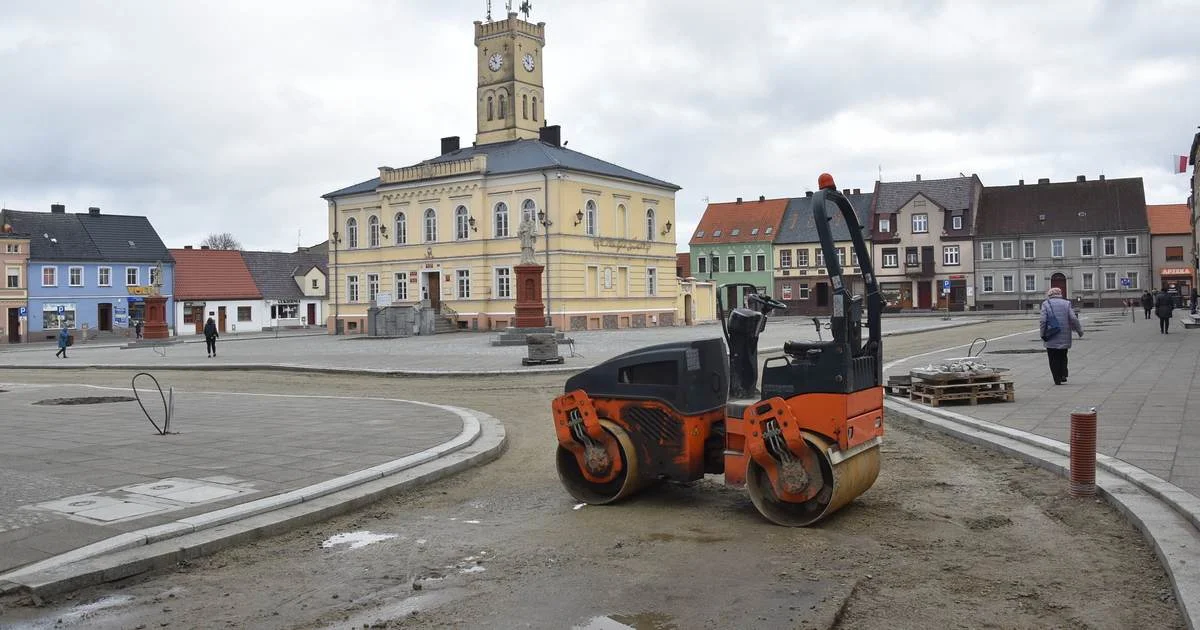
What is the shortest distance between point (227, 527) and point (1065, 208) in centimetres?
8213

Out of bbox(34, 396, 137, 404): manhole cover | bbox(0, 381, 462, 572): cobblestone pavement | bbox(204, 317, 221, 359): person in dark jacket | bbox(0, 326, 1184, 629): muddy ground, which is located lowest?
bbox(0, 326, 1184, 629): muddy ground

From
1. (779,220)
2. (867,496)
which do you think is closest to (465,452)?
(867,496)

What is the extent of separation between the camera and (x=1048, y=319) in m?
15.7

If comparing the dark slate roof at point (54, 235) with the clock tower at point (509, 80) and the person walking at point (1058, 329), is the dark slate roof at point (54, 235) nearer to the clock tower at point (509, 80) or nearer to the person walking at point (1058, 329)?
the clock tower at point (509, 80)

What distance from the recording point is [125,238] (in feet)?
240

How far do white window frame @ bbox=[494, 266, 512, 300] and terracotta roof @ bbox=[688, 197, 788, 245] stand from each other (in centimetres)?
3572

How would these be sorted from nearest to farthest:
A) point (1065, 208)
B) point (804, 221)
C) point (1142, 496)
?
1. point (1142, 496)
2. point (1065, 208)
3. point (804, 221)

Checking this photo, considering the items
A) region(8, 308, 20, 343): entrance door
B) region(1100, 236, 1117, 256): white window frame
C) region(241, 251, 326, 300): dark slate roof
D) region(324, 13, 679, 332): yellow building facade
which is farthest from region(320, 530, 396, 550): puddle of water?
region(1100, 236, 1117, 256): white window frame

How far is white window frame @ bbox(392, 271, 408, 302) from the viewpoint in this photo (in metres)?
57.3

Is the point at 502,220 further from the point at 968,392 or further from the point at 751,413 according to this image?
the point at 751,413

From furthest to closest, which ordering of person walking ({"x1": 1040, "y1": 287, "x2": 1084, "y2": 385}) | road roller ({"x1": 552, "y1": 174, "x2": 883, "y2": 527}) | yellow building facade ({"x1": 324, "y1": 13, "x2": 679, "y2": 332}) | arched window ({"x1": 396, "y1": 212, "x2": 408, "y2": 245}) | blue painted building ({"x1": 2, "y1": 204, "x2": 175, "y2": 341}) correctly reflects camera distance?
blue painted building ({"x1": 2, "y1": 204, "x2": 175, "y2": 341}) → arched window ({"x1": 396, "y1": 212, "x2": 408, "y2": 245}) → yellow building facade ({"x1": 324, "y1": 13, "x2": 679, "y2": 332}) → person walking ({"x1": 1040, "y1": 287, "x2": 1084, "y2": 385}) → road roller ({"x1": 552, "y1": 174, "x2": 883, "y2": 527})

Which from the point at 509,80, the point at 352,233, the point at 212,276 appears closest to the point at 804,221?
the point at 509,80

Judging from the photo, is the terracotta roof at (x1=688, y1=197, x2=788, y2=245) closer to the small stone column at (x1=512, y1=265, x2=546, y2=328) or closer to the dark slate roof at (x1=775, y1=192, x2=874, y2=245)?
the dark slate roof at (x1=775, y1=192, x2=874, y2=245)

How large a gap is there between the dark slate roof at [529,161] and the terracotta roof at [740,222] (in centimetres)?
2689
